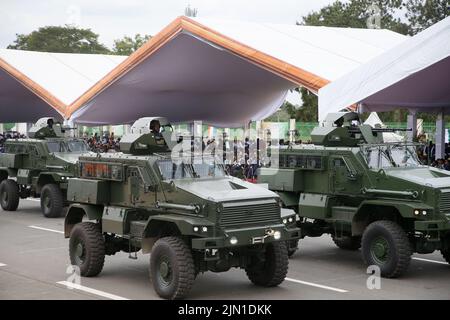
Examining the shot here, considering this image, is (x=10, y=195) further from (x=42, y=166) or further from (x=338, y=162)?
(x=338, y=162)

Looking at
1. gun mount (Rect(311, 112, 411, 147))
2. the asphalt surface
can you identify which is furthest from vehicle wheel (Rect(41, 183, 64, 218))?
gun mount (Rect(311, 112, 411, 147))

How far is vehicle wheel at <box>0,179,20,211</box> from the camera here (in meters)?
20.7

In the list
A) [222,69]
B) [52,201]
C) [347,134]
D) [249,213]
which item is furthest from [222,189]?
[222,69]

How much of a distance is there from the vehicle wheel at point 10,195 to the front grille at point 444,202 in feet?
42.1

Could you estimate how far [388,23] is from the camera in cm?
5591

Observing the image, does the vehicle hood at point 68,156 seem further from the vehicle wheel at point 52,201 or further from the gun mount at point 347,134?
the gun mount at point 347,134

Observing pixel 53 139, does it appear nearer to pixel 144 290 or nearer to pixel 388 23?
pixel 144 290

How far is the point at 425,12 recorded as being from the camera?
52844 millimetres

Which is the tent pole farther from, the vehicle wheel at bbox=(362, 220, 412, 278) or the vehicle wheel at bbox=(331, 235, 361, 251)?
the vehicle wheel at bbox=(362, 220, 412, 278)

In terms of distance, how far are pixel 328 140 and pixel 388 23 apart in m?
44.5

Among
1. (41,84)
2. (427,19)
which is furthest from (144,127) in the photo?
(427,19)

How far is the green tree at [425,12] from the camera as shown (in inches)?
2040

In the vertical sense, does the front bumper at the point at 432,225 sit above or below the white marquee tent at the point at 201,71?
below

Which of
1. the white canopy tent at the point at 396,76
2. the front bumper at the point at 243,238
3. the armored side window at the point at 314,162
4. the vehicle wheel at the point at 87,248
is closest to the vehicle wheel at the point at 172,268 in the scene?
the front bumper at the point at 243,238
